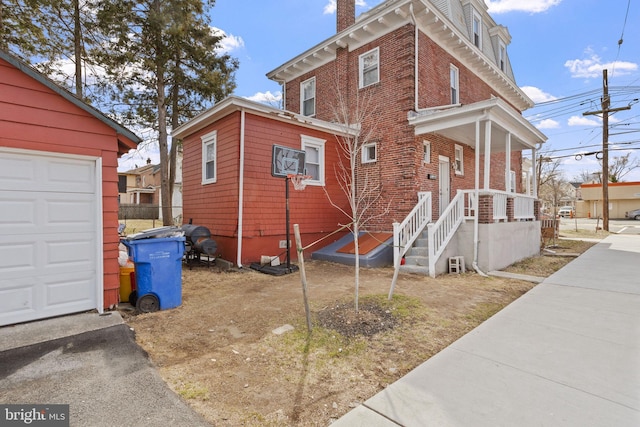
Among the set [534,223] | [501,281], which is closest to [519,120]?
[534,223]

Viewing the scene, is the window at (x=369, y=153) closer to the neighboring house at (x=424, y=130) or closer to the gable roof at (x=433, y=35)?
the neighboring house at (x=424, y=130)

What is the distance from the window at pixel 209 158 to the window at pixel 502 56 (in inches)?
522

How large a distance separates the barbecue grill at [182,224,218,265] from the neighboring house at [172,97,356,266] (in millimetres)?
471

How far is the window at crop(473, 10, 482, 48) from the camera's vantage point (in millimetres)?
12501

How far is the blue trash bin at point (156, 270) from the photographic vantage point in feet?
15.0

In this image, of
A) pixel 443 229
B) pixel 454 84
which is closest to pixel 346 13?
pixel 454 84

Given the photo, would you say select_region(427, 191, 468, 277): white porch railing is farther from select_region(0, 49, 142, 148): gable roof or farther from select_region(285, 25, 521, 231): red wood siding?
select_region(0, 49, 142, 148): gable roof

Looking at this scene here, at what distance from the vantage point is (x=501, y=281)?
680cm

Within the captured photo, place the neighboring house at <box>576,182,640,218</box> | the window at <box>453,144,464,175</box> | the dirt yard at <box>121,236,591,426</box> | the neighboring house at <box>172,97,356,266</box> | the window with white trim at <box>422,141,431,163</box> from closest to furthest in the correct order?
the dirt yard at <box>121,236,591,426</box> < the neighboring house at <box>172,97,356,266</box> < the window with white trim at <box>422,141,431,163</box> < the window at <box>453,144,464,175</box> < the neighboring house at <box>576,182,640,218</box>

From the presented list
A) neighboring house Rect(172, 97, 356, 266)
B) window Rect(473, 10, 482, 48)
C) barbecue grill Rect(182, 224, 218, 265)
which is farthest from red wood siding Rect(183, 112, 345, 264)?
window Rect(473, 10, 482, 48)

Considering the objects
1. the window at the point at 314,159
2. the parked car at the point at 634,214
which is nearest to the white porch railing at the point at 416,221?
the window at the point at 314,159

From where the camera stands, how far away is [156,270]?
470 centimetres

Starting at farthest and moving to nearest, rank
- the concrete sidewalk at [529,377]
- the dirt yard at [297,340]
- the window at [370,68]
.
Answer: the window at [370,68] < the dirt yard at [297,340] < the concrete sidewalk at [529,377]

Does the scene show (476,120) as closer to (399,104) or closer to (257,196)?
(399,104)
